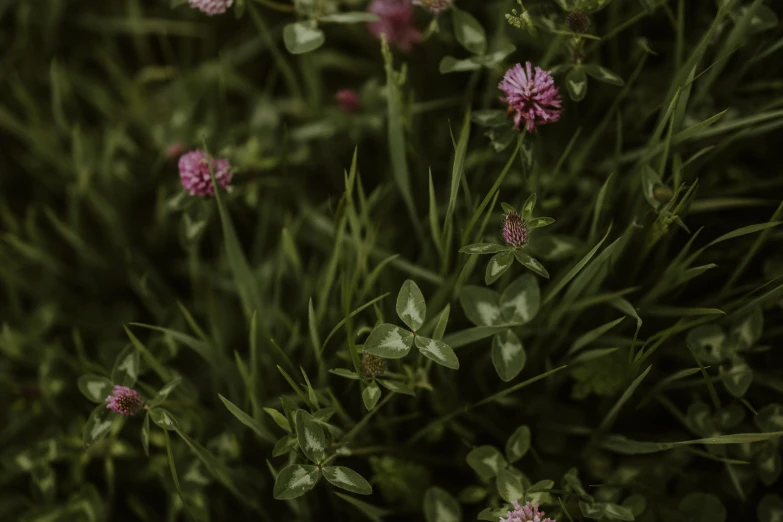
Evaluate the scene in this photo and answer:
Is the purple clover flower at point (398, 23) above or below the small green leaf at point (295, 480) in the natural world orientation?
above

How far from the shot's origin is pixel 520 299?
1286mm

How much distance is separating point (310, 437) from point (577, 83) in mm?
768

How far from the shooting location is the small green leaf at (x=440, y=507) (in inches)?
52.4

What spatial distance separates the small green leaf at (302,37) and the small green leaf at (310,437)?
70cm

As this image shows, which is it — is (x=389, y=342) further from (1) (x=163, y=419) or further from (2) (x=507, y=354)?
(1) (x=163, y=419)

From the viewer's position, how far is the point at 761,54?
4.41ft

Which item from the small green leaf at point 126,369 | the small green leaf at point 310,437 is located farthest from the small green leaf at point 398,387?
the small green leaf at point 126,369

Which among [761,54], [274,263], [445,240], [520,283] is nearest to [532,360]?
[520,283]

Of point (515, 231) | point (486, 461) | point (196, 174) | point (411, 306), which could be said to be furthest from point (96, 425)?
point (515, 231)

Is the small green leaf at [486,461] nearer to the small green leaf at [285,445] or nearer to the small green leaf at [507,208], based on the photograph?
the small green leaf at [285,445]

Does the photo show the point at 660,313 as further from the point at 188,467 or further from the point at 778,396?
the point at 188,467

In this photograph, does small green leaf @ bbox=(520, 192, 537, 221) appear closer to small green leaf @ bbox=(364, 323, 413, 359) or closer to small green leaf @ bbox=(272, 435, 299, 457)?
small green leaf @ bbox=(364, 323, 413, 359)

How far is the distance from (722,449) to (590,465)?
0.26 meters

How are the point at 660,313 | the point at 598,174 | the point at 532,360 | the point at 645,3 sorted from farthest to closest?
1. the point at 598,174
2. the point at 532,360
3. the point at 660,313
4. the point at 645,3
